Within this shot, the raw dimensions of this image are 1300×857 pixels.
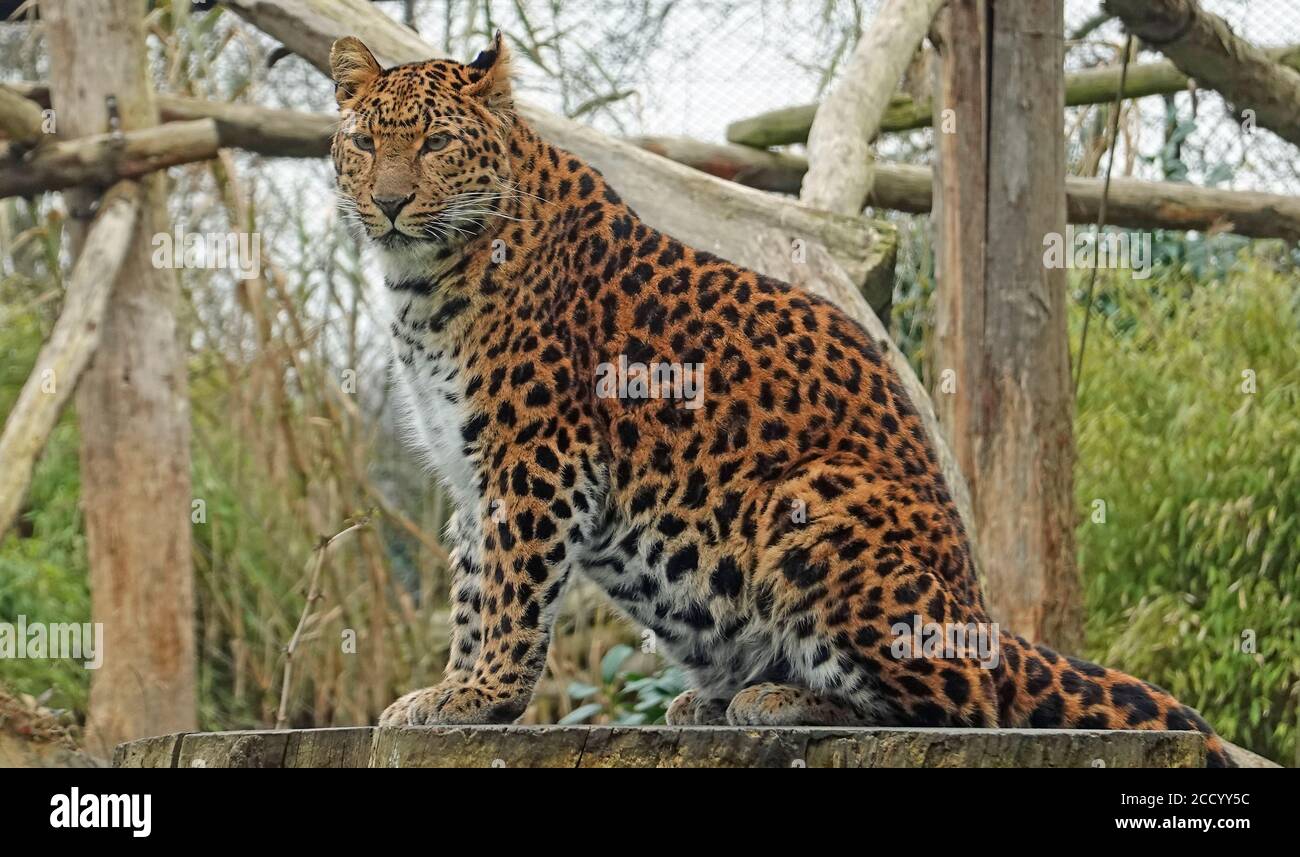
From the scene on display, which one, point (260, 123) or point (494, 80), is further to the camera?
point (260, 123)

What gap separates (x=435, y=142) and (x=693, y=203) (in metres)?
2.64

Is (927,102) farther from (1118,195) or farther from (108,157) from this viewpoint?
(108,157)

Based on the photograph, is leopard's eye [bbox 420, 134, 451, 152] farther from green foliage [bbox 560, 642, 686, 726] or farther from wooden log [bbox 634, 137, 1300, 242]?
wooden log [bbox 634, 137, 1300, 242]

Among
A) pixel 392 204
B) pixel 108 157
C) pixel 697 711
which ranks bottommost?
pixel 697 711

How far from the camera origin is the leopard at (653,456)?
3.69m

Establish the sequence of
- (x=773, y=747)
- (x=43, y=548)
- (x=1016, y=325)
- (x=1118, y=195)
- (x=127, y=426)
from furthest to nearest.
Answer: (x=43, y=548), (x=1118, y=195), (x=127, y=426), (x=1016, y=325), (x=773, y=747)

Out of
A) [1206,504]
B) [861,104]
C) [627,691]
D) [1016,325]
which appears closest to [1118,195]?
[1206,504]

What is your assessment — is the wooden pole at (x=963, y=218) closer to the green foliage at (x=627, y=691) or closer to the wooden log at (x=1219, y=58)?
the wooden log at (x=1219, y=58)

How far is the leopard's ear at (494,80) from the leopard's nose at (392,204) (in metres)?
0.39

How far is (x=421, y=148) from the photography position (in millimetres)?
4168

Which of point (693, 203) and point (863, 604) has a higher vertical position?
point (693, 203)

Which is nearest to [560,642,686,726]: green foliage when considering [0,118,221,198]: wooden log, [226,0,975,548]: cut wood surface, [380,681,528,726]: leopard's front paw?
Result: [226,0,975,548]: cut wood surface

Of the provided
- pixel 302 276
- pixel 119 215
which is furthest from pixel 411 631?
pixel 119 215
